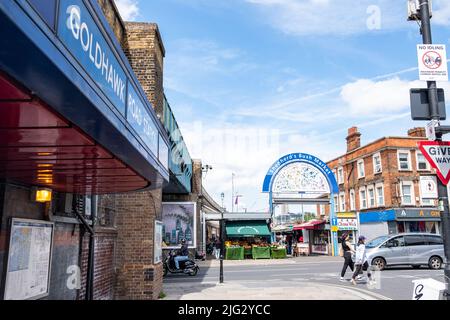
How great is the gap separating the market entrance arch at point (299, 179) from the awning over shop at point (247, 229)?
2108mm

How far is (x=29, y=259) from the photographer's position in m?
5.54

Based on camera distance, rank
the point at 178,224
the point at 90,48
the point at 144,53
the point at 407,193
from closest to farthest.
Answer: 1. the point at 90,48
2. the point at 144,53
3. the point at 178,224
4. the point at 407,193

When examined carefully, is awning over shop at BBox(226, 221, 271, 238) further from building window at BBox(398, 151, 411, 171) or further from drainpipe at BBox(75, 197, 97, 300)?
drainpipe at BBox(75, 197, 97, 300)

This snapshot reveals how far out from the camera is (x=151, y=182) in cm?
688

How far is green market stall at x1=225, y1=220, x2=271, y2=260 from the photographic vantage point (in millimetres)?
29891

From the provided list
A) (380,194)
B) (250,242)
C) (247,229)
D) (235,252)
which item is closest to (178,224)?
(235,252)

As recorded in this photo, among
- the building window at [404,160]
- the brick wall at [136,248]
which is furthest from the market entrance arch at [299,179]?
the brick wall at [136,248]

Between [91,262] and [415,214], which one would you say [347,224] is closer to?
[415,214]

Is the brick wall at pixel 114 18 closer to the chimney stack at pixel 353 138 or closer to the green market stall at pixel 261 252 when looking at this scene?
the green market stall at pixel 261 252

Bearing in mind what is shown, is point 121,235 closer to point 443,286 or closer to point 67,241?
point 67,241

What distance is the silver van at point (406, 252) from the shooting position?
18.8 meters

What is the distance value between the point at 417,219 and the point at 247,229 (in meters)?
13.6
